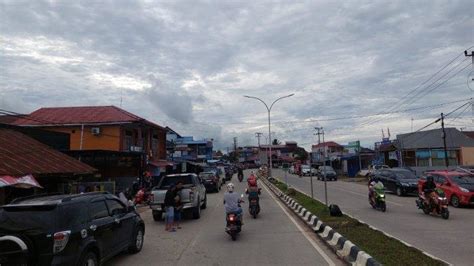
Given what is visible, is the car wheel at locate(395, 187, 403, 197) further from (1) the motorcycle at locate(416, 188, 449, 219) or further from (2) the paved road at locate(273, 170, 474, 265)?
(1) the motorcycle at locate(416, 188, 449, 219)

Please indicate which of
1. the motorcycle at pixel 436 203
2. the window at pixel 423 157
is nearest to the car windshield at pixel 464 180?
the motorcycle at pixel 436 203

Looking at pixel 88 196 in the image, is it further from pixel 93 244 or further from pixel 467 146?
pixel 467 146

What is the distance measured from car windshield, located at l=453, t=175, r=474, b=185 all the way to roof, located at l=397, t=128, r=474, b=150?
3921 cm

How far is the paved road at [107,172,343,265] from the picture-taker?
9648 millimetres

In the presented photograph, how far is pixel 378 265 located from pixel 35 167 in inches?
540

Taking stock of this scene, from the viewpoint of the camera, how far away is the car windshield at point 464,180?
20422mm

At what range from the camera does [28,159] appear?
706 inches

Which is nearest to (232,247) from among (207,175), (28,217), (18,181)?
(28,217)

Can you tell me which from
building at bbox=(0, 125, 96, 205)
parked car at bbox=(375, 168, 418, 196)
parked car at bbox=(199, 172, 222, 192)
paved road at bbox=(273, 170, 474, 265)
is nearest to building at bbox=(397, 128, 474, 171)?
parked car at bbox=(375, 168, 418, 196)

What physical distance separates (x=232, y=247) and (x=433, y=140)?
179ft

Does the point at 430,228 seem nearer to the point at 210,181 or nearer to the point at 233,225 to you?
the point at 233,225

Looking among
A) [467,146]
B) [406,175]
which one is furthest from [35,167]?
[467,146]

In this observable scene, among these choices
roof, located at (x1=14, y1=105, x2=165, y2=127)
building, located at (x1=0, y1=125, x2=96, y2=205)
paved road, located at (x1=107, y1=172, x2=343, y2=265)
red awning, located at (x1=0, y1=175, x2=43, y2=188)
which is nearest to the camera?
paved road, located at (x1=107, y1=172, x2=343, y2=265)

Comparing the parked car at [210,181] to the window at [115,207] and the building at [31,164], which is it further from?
the window at [115,207]
